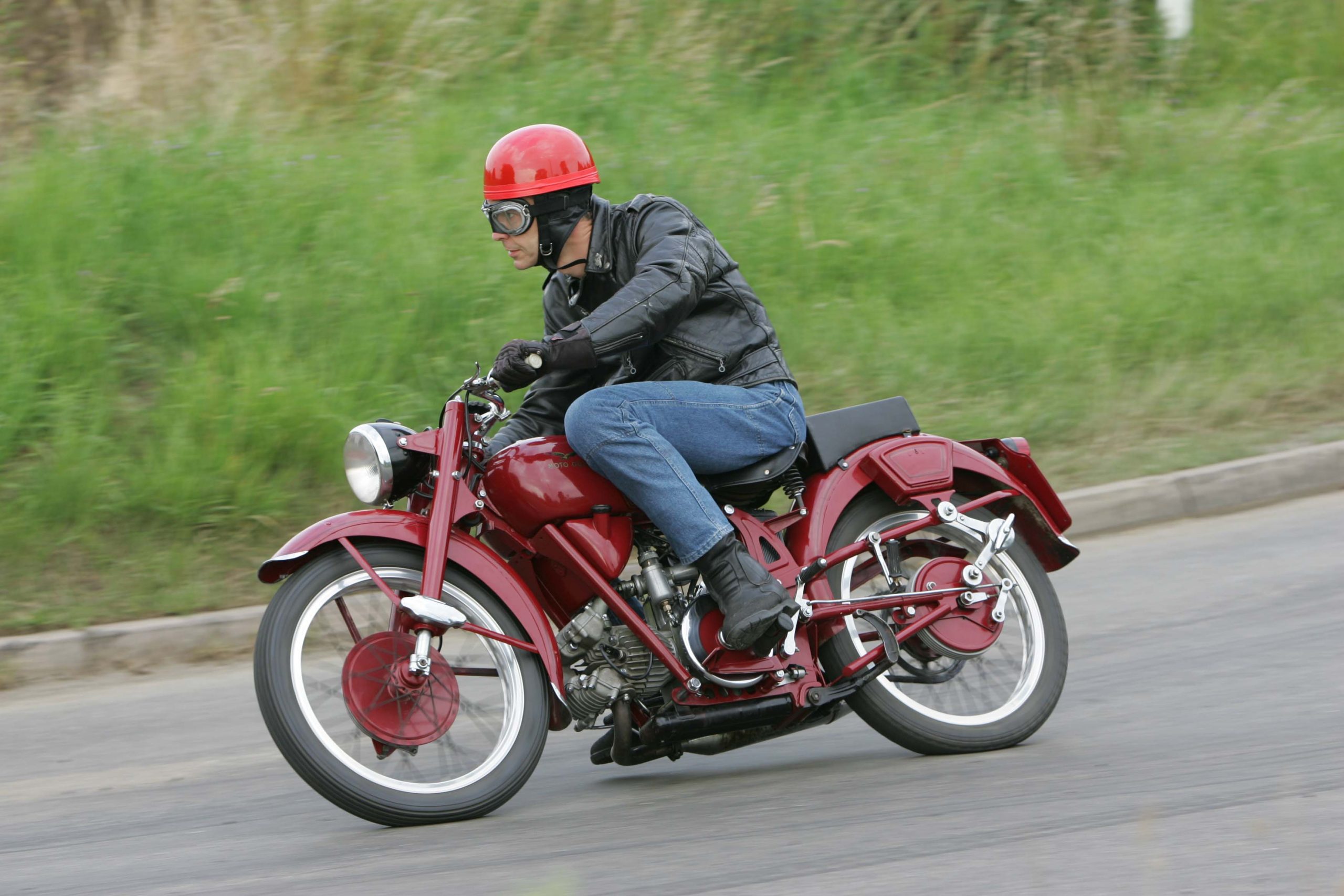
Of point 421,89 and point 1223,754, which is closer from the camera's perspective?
point 1223,754

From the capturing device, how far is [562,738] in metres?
5.20

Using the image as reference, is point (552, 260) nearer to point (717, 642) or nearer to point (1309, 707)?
point (717, 642)

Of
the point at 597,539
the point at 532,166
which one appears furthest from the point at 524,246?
the point at 597,539

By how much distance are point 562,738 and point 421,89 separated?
7.36 metres

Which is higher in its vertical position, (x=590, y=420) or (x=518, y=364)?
(x=518, y=364)

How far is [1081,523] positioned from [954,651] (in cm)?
307

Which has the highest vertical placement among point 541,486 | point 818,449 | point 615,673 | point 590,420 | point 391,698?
point 590,420

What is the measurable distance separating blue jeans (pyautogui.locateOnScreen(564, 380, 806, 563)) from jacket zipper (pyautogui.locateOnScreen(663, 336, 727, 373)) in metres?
0.08

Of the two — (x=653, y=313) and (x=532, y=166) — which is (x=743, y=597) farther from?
(x=532, y=166)

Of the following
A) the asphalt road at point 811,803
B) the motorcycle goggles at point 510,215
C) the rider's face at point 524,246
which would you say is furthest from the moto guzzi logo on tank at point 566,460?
the asphalt road at point 811,803

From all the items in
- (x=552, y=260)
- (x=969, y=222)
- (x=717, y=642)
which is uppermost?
(x=552, y=260)

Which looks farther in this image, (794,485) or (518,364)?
(794,485)

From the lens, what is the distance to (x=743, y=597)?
4238mm

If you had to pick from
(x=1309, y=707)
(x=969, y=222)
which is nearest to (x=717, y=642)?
(x=1309, y=707)
